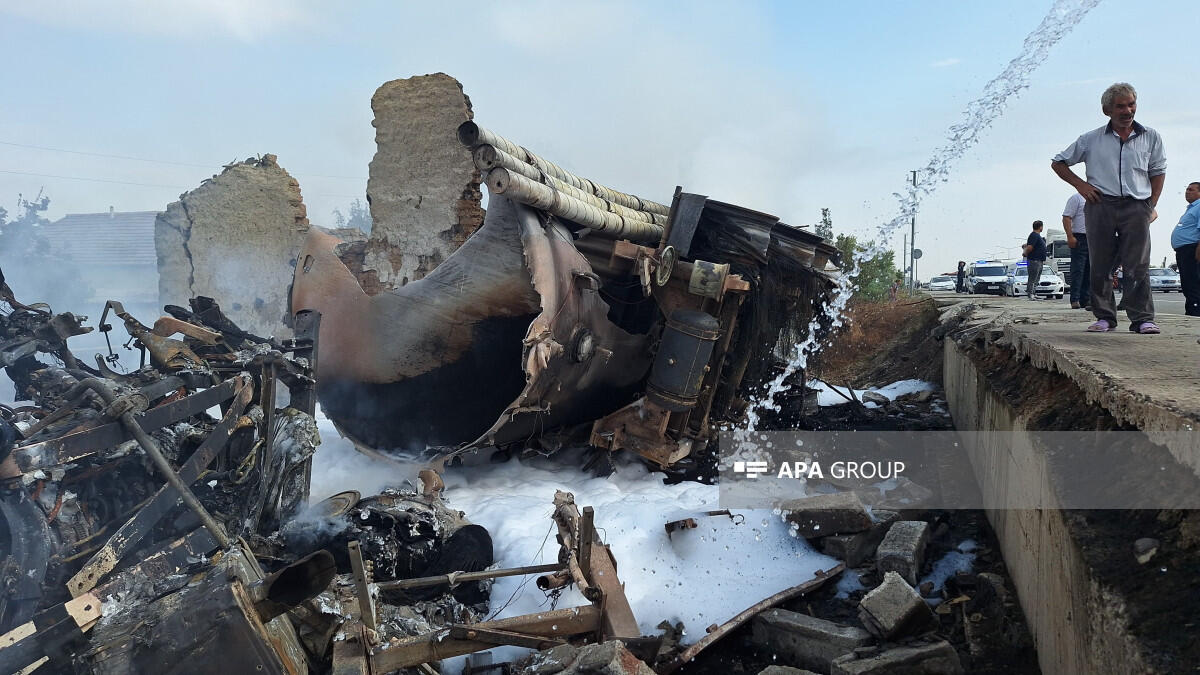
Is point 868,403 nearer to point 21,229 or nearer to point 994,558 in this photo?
point 994,558

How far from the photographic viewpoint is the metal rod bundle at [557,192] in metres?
4.75

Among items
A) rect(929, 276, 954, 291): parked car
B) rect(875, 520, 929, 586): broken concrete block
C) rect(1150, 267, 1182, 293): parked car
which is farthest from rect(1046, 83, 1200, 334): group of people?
rect(929, 276, 954, 291): parked car

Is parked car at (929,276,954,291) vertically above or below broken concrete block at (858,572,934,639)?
above

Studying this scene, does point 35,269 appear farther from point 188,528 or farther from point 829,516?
point 829,516

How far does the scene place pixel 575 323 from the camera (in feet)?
18.4

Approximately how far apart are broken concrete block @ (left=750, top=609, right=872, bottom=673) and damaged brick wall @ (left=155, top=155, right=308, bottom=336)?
11.0 m

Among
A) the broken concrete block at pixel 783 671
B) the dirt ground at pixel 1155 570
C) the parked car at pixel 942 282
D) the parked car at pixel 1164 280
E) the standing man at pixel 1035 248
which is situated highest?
the parked car at pixel 942 282

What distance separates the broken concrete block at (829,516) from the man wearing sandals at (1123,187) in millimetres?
1966


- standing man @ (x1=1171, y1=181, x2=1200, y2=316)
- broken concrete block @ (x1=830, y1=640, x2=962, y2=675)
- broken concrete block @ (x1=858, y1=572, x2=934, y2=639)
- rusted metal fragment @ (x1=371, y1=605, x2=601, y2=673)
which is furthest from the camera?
standing man @ (x1=1171, y1=181, x2=1200, y2=316)

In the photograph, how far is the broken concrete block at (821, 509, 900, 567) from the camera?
15.1ft

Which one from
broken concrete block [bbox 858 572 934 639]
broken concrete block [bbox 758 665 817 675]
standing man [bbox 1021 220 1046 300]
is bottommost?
broken concrete block [bbox 758 665 817 675]

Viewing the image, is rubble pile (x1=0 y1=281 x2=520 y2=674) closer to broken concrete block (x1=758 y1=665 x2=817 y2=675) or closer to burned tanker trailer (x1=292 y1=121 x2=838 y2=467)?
burned tanker trailer (x1=292 y1=121 x2=838 y2=467)

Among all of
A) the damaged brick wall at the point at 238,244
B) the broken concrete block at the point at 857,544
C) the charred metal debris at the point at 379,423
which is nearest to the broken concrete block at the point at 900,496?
the broken concrete block at the point at 857,544

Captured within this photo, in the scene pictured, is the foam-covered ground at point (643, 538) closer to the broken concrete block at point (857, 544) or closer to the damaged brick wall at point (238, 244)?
the broken concrete block at point (857, 544)
